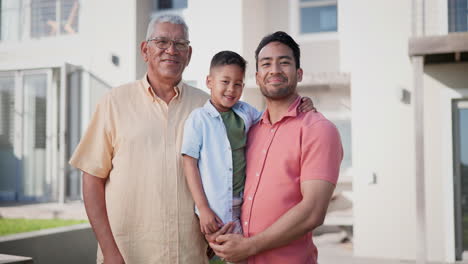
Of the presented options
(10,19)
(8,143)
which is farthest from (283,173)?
(10,19)

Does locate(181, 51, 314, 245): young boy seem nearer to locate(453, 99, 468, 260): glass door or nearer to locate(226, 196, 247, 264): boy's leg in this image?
locate(226, 196, 247, 264): boy's leg

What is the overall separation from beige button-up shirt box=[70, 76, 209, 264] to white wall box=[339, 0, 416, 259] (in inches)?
219

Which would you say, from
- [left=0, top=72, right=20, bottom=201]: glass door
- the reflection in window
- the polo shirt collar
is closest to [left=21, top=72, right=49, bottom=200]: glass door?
[left=0, top=72, right=20, bottom=201]: glass door

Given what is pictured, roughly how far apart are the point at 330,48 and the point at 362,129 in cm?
211

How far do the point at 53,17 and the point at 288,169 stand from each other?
9.56m

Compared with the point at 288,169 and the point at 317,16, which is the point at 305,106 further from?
the point at 317,16

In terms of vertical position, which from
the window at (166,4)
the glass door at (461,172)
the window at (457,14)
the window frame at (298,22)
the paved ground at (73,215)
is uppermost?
the window at (166,4)

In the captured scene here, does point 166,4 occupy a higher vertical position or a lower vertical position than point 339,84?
higher

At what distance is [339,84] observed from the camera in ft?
28.7

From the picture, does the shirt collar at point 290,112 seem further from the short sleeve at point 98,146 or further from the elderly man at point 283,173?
the short sleeve at point 98,146

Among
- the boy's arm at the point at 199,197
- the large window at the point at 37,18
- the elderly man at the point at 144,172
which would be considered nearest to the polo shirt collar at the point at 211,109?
the elderly man at the point at 144,172

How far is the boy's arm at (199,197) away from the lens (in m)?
2.07

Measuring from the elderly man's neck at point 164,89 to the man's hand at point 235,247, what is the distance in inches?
30.0

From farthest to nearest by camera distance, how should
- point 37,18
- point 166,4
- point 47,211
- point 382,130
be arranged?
point 37,18, point 166,4, point 47,211, point 382,130
